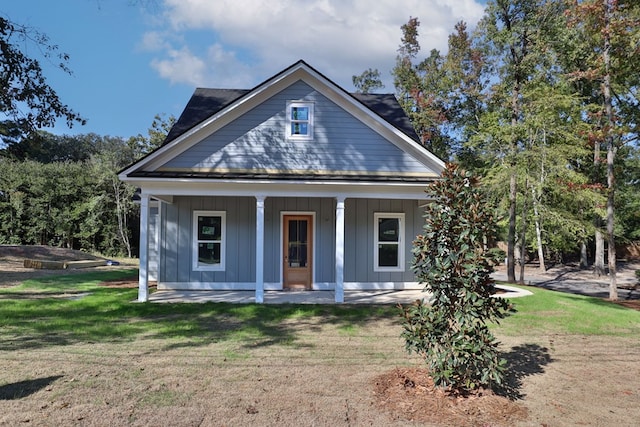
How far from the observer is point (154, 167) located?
35.2 ft

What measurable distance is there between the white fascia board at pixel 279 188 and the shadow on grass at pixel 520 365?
189 inches

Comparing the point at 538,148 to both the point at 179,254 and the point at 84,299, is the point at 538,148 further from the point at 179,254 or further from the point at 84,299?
the point at 84,299

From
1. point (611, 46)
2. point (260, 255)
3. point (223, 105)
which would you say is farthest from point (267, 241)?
point (611, 46)

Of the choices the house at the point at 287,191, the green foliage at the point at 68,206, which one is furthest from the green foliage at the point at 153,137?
the house at the point at 287,191

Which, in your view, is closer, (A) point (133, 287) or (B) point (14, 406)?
(B) point (14, 406)

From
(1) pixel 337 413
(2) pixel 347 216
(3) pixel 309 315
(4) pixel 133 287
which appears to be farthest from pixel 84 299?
(1) pixel 337 413

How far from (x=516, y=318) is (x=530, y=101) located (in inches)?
454

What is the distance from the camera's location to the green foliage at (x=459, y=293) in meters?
4.59

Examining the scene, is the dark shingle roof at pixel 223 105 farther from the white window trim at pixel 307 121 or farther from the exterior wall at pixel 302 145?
the white window trim at pixel 307 121

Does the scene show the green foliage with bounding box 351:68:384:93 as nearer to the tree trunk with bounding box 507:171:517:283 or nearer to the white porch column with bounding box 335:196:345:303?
the tree trunk with bounding box 507:171:517:283

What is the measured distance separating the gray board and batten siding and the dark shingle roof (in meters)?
2.60

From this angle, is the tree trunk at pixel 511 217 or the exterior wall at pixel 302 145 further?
the tree trunk at pixel 511 217

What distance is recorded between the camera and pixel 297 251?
40.3ft

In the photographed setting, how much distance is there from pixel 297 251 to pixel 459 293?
7.89 metres
